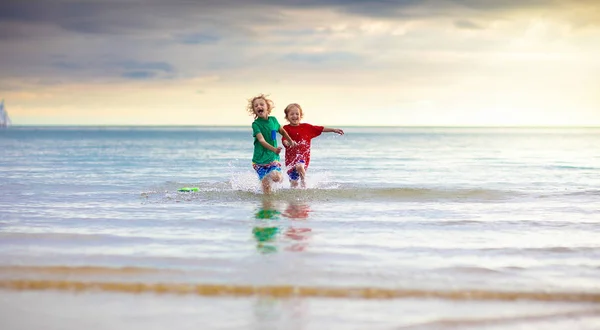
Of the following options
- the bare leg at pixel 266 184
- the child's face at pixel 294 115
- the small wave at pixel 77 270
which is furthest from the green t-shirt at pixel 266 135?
the small wave at pixel 77 270

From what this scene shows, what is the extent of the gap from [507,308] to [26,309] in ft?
12.9

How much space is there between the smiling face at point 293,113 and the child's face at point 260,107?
91 centimetres

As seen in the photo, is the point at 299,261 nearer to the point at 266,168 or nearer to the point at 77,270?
the point at 77,270

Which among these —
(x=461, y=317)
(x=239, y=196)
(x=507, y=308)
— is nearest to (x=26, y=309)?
(x=461, y=317)

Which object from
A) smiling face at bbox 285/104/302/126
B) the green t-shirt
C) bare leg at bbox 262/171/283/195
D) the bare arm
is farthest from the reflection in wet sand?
smiling face at bbox 285/104/302/126

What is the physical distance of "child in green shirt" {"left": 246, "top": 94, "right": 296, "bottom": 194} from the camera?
42.9 ft

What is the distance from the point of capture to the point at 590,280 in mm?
6809

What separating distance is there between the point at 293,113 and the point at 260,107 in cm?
112

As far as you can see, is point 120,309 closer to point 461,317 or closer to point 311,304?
point 311,304

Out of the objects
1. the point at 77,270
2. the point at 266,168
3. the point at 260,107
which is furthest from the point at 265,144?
the point at 77,270

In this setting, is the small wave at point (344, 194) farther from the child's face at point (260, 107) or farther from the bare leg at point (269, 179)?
the child's face at point (260, 107)

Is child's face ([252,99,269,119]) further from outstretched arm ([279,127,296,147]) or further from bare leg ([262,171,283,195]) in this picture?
bare leg ([262,171,283,195])

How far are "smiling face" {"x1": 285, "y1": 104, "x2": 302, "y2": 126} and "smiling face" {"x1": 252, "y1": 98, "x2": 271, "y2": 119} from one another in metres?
0.91

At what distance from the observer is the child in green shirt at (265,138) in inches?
515
